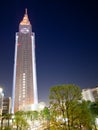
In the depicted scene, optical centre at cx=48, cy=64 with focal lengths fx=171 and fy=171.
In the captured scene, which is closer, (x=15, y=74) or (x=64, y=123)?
(x=64, y=123)

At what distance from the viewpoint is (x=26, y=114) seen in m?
84.9

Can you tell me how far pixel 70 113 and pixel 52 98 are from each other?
4272 millimetres

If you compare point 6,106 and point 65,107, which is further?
point 6,106

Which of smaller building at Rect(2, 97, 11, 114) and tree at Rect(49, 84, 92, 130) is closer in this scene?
tree at Rect(49, 84, 92, 130)

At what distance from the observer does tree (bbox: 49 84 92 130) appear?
27.8m

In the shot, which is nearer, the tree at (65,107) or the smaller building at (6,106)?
the tree at (65,107)

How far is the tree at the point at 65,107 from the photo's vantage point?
2784 centimetres

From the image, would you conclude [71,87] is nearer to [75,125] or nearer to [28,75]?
[75,125]

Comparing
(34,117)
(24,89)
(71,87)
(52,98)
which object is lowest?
(34,117)

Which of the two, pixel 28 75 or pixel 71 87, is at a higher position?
pixel 28 75

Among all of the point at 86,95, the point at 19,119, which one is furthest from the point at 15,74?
the point at 19,119

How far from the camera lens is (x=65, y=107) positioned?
2917cm

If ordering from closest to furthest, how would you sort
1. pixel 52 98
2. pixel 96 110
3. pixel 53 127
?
pixel 53 127 → pixel 52 98 → pixel 96 110

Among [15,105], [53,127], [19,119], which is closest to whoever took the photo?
[53,127]
